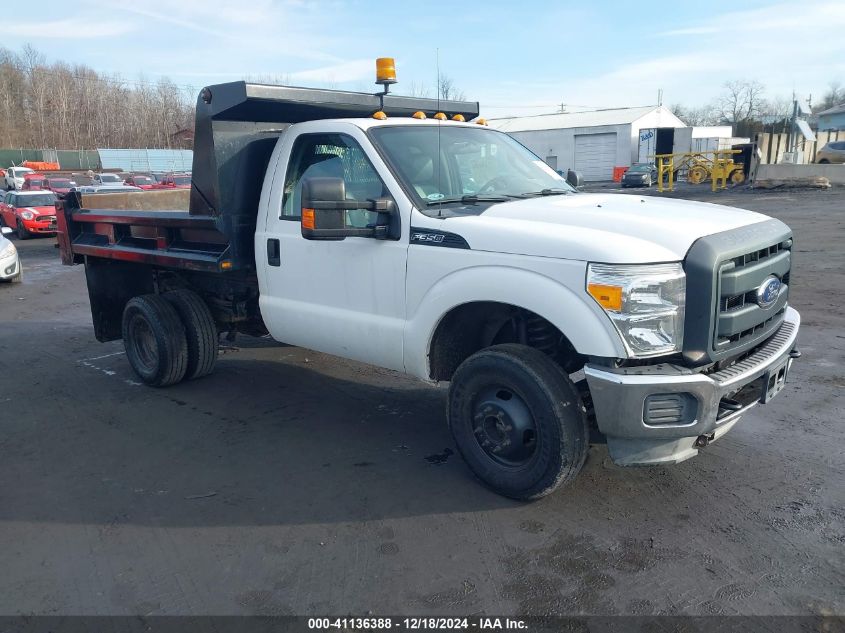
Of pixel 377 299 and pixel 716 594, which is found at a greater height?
pixel 377 299

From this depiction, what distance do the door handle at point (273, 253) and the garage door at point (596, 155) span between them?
4831cm

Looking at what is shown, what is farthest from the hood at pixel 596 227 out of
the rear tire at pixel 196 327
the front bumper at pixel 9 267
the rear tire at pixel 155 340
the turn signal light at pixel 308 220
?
the front bumper at pixel 9 267

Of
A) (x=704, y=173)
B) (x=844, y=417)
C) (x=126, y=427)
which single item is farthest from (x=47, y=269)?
(x=704, y=173)

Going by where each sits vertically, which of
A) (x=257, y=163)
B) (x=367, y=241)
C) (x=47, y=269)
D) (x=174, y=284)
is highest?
(x=257, y=163)

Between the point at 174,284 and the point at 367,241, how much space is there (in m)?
3.04

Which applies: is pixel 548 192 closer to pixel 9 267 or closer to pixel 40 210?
pixel 9 267

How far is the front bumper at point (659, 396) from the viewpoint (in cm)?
322

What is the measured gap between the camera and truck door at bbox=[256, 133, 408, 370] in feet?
14.0

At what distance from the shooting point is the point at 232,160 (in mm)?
5059

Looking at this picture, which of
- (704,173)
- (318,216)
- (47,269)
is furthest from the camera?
(704,173)

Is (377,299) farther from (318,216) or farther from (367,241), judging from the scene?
(318,216)

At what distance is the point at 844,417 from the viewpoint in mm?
4875

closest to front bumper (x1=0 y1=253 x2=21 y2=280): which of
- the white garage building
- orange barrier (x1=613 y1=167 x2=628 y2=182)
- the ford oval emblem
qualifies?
the ford oval emblem

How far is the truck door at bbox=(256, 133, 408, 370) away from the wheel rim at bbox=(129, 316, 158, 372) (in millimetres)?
1663
